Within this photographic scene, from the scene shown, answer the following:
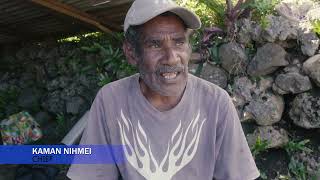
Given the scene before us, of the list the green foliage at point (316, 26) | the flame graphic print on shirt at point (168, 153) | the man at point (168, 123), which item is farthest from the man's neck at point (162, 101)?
the green foliage at point (316, 26)

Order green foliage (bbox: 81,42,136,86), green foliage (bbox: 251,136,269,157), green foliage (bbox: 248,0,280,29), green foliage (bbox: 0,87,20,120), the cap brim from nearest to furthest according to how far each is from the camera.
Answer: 1. the cap brim
2. green foliage (bbox: 251,136,269,157)
3. green foliage (bbox: 248,0,280,29)
4. green foliage (bbox: 81,42,136,86)
5. green foliage (bbox: 0,87,20,120)

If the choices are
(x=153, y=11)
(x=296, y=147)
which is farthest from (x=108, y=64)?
(x=153, y=11)

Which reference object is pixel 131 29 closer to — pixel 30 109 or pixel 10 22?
pixel 10 22

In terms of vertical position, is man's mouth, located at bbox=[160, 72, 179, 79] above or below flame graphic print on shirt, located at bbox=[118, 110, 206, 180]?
above

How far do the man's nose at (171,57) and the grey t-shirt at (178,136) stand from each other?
8.8 inches

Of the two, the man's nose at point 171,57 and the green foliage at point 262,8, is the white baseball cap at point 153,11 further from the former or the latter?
the green foliage at point 262,8

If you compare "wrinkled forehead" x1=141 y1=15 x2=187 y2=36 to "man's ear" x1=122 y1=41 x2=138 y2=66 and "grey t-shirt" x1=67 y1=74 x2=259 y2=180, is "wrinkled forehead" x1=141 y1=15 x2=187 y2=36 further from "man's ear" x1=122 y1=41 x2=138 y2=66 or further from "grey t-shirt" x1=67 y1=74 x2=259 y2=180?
"grey t-shirt" x1=67 y1=74 x2=259 y2=180

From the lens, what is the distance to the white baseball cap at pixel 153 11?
2.00 m

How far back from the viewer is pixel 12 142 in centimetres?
552

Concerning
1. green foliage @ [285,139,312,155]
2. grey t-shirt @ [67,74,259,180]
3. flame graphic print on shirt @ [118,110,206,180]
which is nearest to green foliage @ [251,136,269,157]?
green foliage @ [285,139,312,155]

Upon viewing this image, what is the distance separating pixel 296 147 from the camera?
4180 mm

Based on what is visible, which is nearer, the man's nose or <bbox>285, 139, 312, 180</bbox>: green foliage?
the man's nose

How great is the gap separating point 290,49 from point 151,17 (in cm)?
288

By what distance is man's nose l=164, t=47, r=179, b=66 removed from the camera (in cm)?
208
